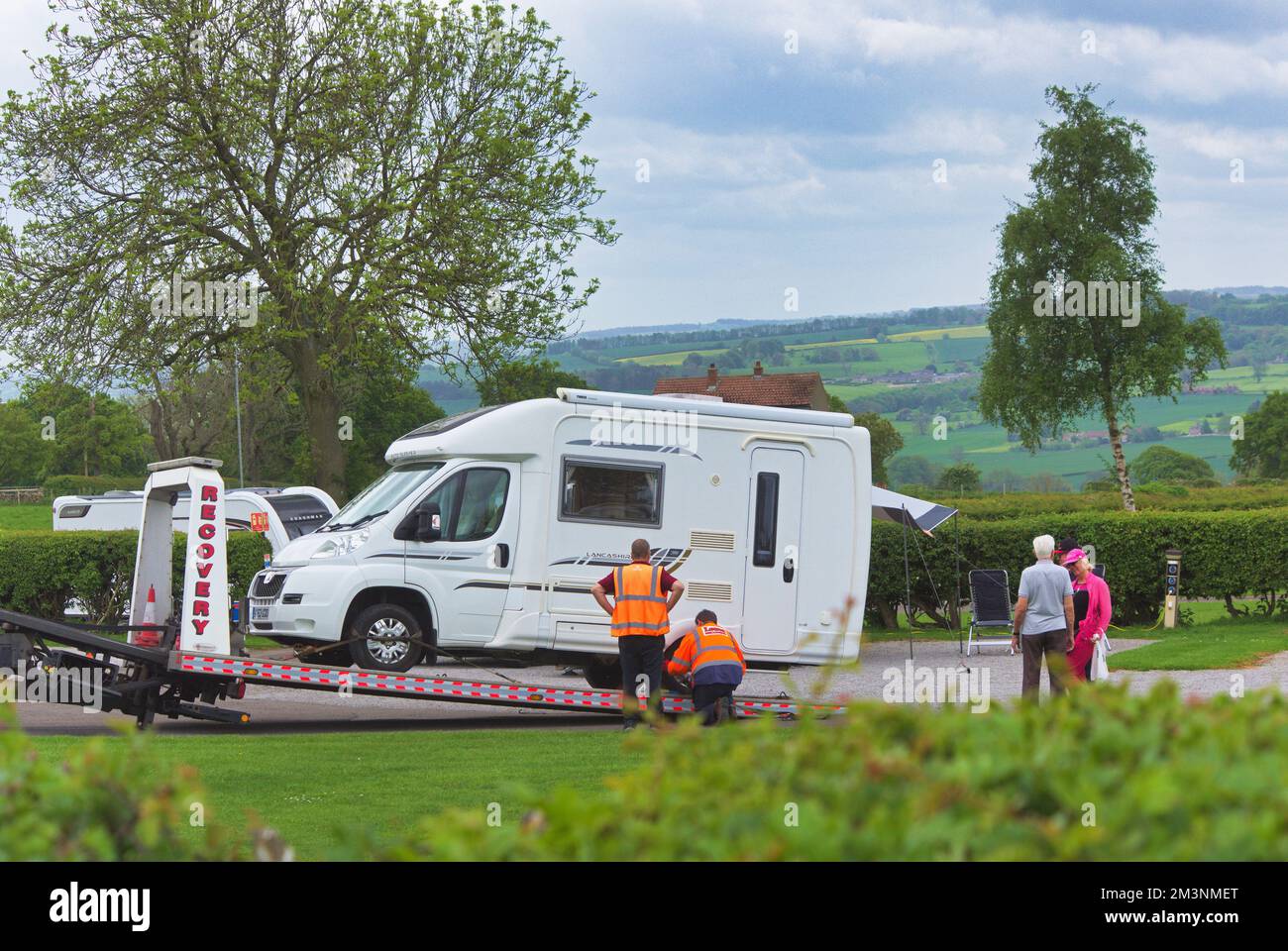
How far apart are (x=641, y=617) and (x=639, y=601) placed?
14 centimetres

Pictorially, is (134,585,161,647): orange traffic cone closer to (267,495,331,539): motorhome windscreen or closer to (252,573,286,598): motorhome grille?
(252,573,286,598): motorhome grille

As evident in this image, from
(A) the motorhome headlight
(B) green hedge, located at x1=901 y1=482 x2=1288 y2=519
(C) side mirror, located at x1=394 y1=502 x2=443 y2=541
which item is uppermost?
(B) green hedge, located at x1=901 y1=482 x2=1288 y2=519

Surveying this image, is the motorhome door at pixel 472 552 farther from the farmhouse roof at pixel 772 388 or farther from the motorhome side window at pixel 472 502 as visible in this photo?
the farmhouse roof at pixel 772 388

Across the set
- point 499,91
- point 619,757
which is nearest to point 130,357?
point 499,91

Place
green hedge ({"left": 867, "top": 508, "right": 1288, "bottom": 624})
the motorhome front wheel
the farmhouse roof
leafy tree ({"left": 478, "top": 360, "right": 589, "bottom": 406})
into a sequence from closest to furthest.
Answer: the motorhome front wheel < green hedge ({"left": 867, "top": 508, "right": 1288, "bottom": 624}) < leafy tree ({"left": 478, "top": 360, "right": 589, "bottom": 406}) < the farmhouse roof

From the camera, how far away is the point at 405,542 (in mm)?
13484

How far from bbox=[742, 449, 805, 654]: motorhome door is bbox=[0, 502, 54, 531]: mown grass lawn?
37.4 m

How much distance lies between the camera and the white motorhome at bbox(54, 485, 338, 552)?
20812mm

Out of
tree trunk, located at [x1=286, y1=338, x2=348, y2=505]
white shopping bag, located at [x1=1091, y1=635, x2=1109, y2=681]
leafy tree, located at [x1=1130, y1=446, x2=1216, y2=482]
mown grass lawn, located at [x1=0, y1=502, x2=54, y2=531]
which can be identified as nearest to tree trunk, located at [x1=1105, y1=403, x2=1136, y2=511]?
tree trunk, located at [x1=286, y1=338, x2=348, y2=505]

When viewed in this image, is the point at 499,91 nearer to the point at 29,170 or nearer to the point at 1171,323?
the point at 29,170

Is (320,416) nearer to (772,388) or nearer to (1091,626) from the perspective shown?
(1091,626)
